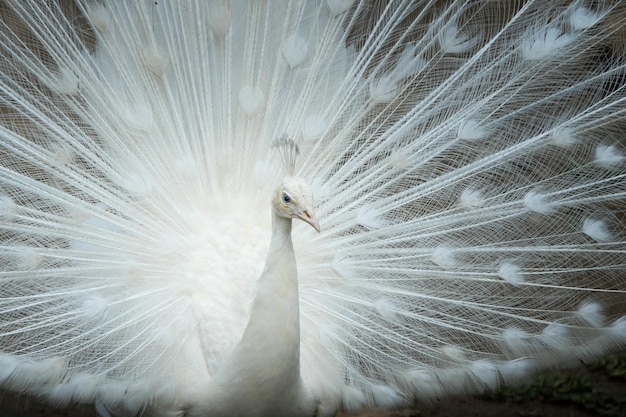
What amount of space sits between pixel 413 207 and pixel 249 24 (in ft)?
3.43

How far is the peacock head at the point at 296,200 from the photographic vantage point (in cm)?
218

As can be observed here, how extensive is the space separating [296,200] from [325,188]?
911 mm

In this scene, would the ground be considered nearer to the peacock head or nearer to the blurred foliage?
the blurred foliage

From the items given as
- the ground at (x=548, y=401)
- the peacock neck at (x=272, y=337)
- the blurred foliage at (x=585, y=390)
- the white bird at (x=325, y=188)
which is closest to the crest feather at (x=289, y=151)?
the peacock neck at (x=272, y=337)

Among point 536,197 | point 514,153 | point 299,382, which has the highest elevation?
point 514,153

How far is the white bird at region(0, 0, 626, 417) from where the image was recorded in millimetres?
2721

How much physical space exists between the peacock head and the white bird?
1.95 feet

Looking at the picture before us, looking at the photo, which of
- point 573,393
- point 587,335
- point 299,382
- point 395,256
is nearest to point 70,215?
point 299,382

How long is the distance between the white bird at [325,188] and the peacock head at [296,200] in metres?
0.59

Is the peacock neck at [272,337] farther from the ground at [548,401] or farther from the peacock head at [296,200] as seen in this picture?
A: the ground at [548,401]

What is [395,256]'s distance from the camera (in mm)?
2920

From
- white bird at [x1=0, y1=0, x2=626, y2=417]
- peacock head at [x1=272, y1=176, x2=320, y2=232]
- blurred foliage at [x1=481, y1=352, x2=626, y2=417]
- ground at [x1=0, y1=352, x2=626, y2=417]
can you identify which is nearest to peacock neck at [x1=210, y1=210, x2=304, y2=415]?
peacock head at [x1=272, y1=176, x2=320, y2=232]

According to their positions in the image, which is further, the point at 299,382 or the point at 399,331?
the point at 399,331

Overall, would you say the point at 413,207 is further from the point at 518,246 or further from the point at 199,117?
the point at 199,117
